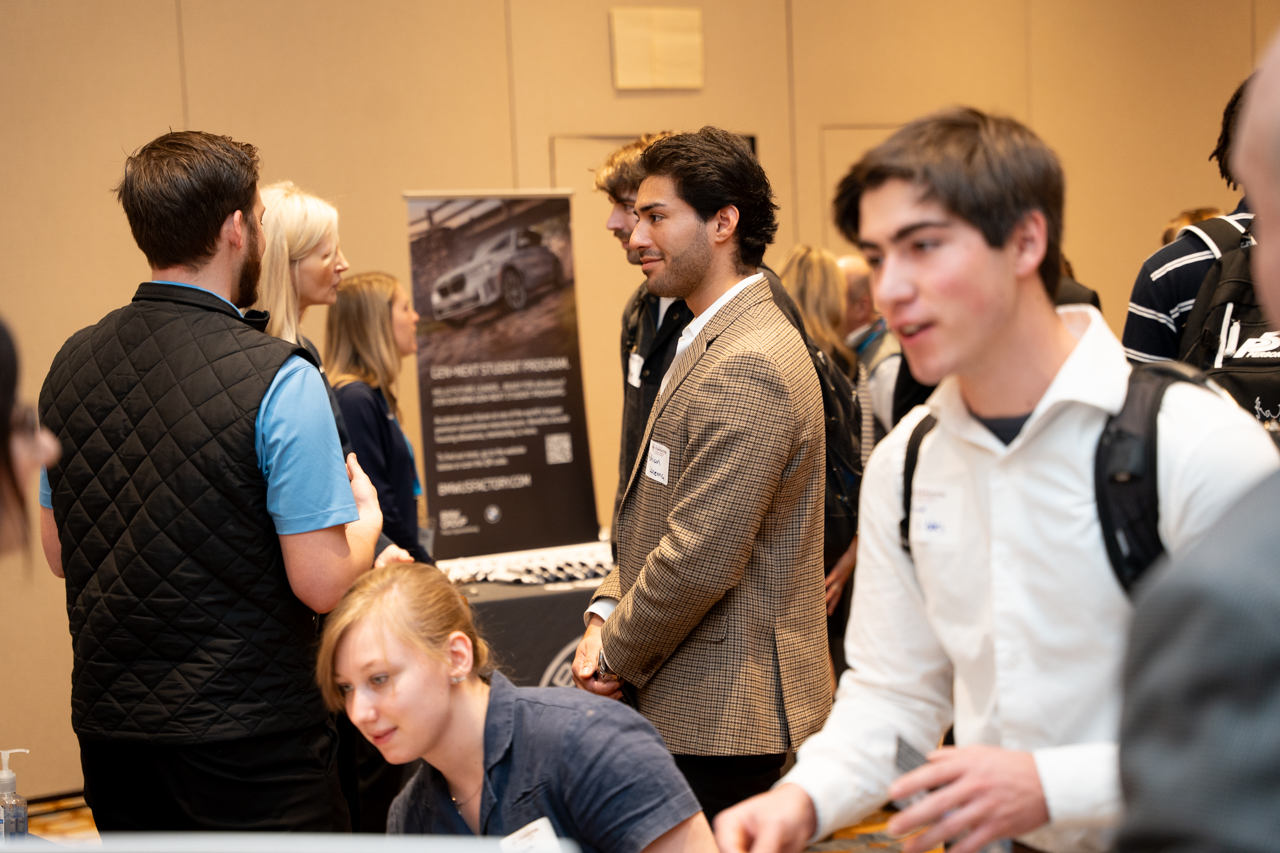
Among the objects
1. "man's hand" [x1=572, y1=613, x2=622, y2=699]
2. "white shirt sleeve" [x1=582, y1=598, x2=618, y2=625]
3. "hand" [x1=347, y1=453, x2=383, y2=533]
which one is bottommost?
"man's hand" [x1=572, y1=613, x2=622, y2=699]

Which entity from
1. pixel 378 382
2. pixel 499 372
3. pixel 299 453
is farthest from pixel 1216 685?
pixel 499 372

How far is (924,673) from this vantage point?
48.9 inches

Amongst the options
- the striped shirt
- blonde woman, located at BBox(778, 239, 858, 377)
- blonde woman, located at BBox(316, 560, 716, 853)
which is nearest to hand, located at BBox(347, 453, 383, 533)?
blonde woman, located at BBox(316, 560, 716, 853)

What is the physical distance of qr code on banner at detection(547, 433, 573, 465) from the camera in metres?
4.39

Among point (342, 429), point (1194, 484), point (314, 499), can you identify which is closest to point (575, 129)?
point (342, 429)

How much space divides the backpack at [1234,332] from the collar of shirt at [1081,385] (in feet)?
2.85

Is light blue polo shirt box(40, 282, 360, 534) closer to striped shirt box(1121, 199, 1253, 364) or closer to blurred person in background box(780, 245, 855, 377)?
striped shirt box(1121, 199, 1253, 364)

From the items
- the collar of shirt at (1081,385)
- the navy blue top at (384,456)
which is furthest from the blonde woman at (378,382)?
the collar of shirt at (1081,385)

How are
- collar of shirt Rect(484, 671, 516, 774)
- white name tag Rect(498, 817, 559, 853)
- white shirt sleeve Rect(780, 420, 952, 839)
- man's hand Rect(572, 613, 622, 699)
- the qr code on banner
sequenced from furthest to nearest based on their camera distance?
1. the qr code on banner
2. man's hand Rect(572, 613, 622, 699)
3. collar of shirt Rect(484, 671, 516, 774)
4. white name tag Rect(498, 817, 559, 853)
5. white shirt sleeve Rect(780, 420, 952, 839)

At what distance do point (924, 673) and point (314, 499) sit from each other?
1.10m

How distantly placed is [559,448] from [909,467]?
325 centimetres

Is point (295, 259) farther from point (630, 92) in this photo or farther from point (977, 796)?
point (630, 92)

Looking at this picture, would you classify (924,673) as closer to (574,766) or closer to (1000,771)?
(1000,771)

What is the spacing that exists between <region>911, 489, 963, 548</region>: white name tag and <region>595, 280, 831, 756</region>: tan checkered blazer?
2.50ft
